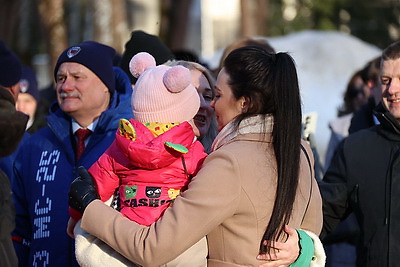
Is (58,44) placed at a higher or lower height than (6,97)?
lower

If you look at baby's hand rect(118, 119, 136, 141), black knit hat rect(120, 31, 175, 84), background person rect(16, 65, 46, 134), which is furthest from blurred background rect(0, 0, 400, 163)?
baby's hand rect(118, 119, 136, 141)

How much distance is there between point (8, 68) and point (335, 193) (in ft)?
8.01

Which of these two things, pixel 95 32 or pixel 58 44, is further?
Answer: pixel 95 32

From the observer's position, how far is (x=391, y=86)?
17.1 ft

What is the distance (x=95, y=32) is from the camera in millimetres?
15531

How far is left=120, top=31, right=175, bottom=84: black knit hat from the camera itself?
6.09 meters

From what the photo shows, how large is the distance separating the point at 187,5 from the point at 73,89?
15.6 meters

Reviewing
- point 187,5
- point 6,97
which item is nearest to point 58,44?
point 187,5

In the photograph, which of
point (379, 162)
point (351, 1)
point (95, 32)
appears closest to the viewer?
point (379, 162)

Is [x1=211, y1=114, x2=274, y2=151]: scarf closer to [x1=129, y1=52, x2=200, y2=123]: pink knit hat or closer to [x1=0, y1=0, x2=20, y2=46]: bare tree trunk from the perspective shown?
[x1=129, y1=52, x2=200, y2=123]: pink knit hat

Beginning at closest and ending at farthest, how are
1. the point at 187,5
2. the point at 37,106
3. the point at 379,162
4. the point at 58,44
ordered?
the point at 379,162, the point at 37,106, the point at 58,44, the point at 187,5

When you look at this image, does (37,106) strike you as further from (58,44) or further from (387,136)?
(58,44)

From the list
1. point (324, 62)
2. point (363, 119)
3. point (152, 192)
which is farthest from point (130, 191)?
point (324, 62)

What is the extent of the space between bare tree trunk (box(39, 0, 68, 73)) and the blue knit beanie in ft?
30.2
